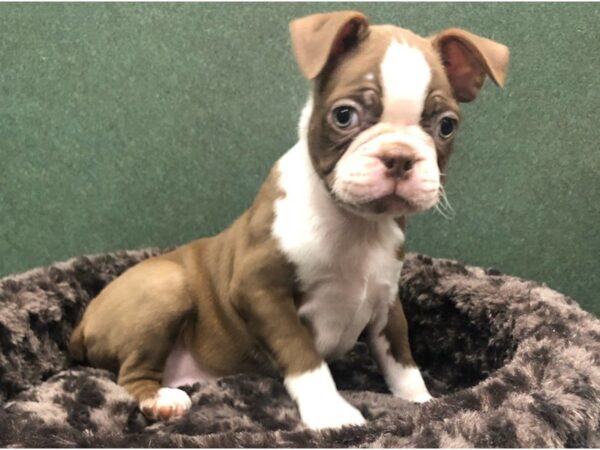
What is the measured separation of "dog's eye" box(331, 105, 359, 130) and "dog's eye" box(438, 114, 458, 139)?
22 centimetres

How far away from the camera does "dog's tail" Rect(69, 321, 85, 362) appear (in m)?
2.31

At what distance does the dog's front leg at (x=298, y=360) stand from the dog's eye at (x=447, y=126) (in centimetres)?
59

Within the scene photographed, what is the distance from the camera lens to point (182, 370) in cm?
221

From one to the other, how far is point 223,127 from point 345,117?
48.1 inches

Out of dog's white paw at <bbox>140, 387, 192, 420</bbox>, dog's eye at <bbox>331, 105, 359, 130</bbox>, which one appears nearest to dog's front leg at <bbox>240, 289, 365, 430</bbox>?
dog's white paw at <bbox>140, 387, 192, 420</bbox>

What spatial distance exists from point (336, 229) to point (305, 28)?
1.73 feet

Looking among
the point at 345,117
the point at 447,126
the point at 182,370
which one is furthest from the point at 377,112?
the point at 182,370

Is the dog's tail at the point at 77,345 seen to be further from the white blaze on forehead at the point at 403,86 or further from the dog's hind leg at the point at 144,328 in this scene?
the white blaze on forehead at the point at 403,86

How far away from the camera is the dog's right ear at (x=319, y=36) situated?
5.50 feet

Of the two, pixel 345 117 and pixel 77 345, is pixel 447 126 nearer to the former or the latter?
pixel 345 117

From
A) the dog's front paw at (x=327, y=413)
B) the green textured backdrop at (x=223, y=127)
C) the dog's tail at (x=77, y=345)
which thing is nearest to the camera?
the dog's front paw at (x=327, y=413)

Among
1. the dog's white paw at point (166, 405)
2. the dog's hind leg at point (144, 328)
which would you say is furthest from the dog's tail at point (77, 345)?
the dog's white paw at point (166, 405)

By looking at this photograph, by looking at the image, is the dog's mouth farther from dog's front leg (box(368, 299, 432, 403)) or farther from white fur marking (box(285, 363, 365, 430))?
dog's front leg (box(368, 299, 432, 403))

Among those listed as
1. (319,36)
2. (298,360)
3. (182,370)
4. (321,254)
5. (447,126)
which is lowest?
(182,370)
